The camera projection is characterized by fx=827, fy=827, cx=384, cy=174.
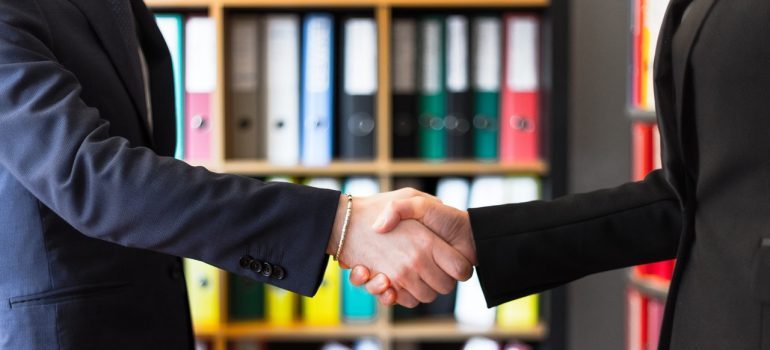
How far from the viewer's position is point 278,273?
119 centimetres

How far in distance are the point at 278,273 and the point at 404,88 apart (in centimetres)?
141

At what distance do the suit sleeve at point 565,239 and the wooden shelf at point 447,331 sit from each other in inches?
46.5

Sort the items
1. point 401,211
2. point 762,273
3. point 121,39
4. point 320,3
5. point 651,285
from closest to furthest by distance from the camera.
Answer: point 762,273
point 121,39
point 401,211
point 651,285
point 320,3

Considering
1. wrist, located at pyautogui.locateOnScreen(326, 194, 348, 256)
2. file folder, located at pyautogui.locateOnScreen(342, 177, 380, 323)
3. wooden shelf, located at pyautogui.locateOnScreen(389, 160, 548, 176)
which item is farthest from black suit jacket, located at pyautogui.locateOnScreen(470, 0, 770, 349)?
file folder, located at pyautogui.locateOnScreen(342, 177, 380, 323)

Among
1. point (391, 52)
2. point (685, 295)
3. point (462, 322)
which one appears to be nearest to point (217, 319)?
point (462, 322)

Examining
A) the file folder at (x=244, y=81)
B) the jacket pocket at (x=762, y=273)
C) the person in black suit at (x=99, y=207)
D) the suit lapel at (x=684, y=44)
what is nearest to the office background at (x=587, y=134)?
the file folder at (x=244, y=81)

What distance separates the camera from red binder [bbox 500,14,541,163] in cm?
251

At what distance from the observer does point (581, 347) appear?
2604 mm

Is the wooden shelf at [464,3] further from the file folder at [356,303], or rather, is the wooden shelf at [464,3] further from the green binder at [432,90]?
the file folder at [356,303]

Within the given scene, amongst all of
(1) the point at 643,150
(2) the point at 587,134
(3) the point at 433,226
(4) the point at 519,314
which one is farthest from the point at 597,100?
(3) the point at 433,226

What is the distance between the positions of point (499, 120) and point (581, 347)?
0.76 m

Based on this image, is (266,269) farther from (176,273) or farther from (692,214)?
(692,214)

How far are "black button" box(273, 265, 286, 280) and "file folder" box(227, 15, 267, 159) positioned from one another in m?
1.39

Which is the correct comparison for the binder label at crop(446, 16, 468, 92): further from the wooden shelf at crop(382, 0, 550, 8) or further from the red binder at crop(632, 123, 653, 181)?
the red binder at crop(632, 123, 653, 181)
